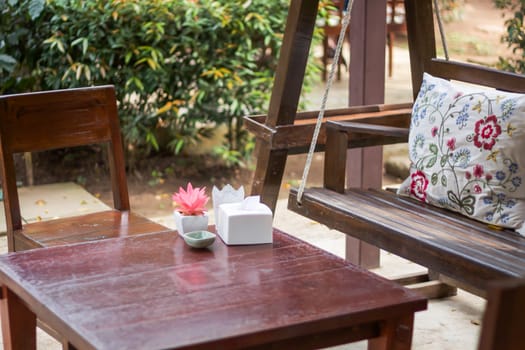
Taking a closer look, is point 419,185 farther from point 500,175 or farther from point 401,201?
point 500,175

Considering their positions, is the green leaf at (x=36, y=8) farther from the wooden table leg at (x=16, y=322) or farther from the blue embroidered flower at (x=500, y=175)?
the blue embroidered flower at (x=500, y=175)

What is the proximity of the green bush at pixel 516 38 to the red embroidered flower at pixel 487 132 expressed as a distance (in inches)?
62.4

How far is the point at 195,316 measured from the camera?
6.53 feet

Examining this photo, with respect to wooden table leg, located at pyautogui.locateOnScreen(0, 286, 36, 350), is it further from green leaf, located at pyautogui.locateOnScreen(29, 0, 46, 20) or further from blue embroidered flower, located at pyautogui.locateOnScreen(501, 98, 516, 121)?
green leaf, located at pyautogui.locateOnScreen(29, 0, 46, 20)

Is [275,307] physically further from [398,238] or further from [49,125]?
[49,125]

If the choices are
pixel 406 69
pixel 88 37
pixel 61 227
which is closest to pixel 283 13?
pixel 88 37

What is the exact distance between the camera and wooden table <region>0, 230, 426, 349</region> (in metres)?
1.93

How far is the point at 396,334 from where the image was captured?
212 centimetres

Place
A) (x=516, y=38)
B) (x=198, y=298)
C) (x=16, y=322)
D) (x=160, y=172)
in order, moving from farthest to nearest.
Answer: (x=160, y=172), (x=516, y=38), (x=16, y=322), (x=198, y=298)

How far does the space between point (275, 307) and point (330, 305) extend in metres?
0.13

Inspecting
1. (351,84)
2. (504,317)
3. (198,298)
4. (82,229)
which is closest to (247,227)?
(198,298)

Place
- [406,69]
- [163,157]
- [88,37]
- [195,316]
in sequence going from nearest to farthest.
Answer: [195,316], [88,37], [163,157], [406,69]

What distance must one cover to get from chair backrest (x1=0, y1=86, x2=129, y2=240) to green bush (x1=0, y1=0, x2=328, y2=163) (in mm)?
1849

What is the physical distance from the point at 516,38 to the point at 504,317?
11.6 feet
